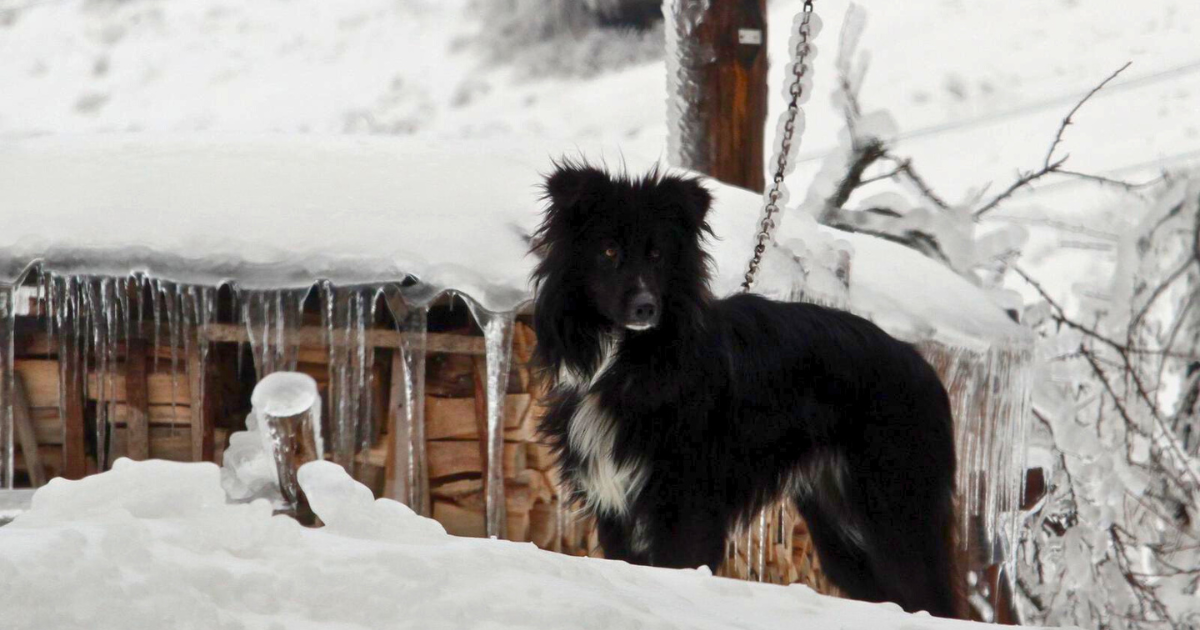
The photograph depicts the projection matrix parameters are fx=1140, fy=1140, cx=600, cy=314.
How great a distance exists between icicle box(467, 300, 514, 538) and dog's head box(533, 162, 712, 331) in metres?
0.74

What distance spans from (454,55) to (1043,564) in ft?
23.8

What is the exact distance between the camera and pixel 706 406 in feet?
10.6

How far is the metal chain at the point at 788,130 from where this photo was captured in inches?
143

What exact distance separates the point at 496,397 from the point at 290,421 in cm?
71

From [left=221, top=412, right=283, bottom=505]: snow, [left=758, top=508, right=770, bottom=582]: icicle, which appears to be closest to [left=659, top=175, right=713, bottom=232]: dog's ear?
[left=758, top=508, right=770, bottom=582]: icicle

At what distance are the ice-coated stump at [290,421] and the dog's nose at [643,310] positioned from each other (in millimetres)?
1379

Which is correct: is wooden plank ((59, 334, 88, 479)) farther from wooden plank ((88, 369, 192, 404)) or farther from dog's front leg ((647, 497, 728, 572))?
dog's front leg ((647, 497, 728, 572))

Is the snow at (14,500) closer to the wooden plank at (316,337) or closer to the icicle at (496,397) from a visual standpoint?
the wooden plank at (316,337)

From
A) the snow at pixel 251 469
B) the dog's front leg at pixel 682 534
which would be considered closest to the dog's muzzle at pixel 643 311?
the dog's front leg at pixel 682 534

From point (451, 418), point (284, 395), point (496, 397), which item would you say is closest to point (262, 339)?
point (284, 395)

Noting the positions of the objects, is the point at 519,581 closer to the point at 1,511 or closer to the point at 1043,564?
the point at 1,511

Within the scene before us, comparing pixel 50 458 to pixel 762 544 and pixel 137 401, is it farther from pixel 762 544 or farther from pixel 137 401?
pixel 762 544

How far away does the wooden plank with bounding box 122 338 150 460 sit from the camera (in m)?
4.17

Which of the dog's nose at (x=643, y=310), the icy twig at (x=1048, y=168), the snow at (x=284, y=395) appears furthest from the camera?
the icy twig at (x=1048, y=168)
